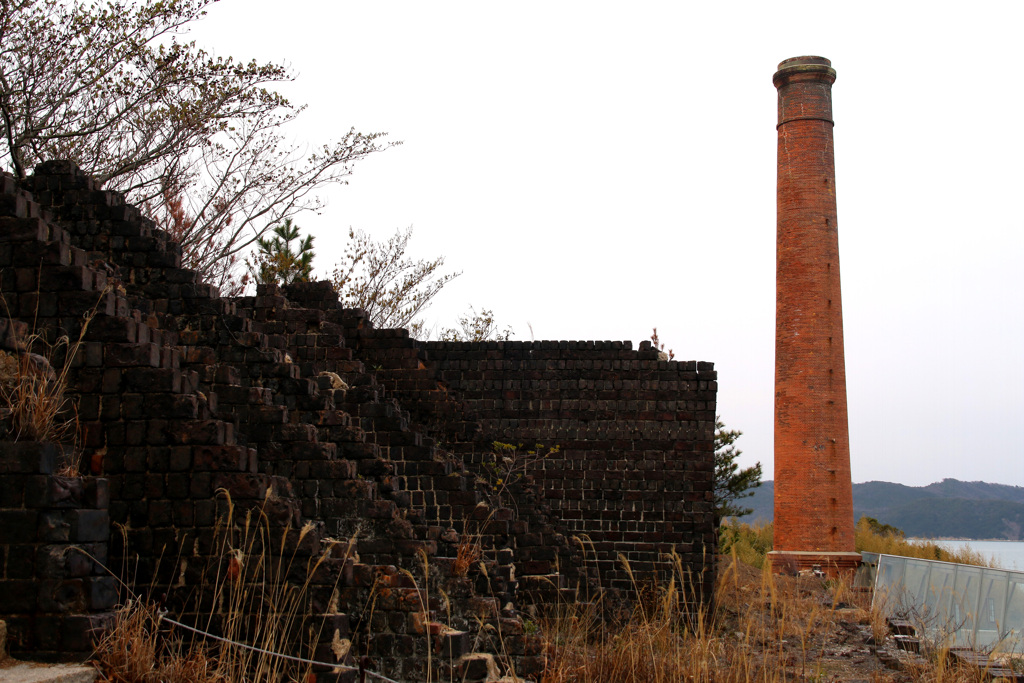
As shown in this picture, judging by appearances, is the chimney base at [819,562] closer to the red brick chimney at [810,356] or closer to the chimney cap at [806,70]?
the red brick chimney at [810,356]

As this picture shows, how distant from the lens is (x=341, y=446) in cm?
872

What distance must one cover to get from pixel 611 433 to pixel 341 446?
24.1 feet

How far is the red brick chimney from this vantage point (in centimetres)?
2564

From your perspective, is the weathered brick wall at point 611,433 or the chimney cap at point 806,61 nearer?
the weathered brick wall at point 611,433

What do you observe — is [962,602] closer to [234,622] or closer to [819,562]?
[234,622]

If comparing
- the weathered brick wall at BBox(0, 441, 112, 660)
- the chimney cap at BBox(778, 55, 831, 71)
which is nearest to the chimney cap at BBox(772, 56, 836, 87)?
the chimney cap at BBox(778, 55, 831, 71)

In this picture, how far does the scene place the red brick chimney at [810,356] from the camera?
25641 millimetres

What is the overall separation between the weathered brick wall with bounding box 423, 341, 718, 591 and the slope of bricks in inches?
1.3

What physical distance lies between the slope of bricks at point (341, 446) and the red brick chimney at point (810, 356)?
37.9 feet

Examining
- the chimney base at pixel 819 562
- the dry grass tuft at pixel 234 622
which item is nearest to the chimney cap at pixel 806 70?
the chimney base at pixel 819 562

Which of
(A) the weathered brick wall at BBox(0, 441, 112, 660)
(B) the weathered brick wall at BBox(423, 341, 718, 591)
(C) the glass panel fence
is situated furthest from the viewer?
(B) the weathered brick wall at BBox(423, 341, 718, 591)

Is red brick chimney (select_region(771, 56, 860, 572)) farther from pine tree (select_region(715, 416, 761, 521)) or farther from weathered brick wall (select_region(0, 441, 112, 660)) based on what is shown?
weathered brick wall (select_region(0, 441, 112, 660))

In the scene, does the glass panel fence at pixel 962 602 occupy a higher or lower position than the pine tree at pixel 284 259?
lower

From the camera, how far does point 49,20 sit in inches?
586
